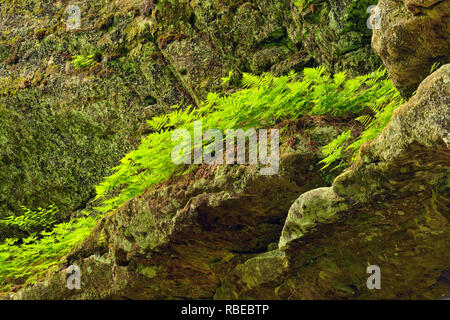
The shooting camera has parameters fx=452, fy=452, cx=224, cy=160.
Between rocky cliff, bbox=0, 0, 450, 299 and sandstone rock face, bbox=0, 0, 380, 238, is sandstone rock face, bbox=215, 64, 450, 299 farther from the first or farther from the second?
sandstone rock face, bbox=0, 0, 380, 238

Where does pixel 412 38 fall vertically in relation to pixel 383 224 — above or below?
above

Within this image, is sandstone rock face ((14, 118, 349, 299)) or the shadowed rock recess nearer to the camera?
the shadowed rock recess

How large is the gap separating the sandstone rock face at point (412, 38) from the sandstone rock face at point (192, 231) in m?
1.16

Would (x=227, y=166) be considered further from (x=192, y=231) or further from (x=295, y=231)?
(x=295, y=231)

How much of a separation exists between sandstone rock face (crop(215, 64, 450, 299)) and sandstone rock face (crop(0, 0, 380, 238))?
278cm

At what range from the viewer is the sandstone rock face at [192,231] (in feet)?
14.7

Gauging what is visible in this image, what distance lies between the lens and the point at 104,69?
8.99 meters

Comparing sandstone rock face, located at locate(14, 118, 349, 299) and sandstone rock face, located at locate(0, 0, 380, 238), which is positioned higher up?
sandstone rock face, located at locate(0, 0, 380, 238)

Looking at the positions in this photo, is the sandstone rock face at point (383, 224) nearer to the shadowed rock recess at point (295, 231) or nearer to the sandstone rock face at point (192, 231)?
the shadowed rock recess at point (295, 231)

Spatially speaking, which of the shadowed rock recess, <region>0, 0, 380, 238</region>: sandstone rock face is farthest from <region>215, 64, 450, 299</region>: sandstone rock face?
<region>0, 0, 380, 238</region>: sandstone rock face

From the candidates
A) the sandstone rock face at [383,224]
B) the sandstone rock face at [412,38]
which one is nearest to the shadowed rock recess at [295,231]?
the sandstone rock face at [383,224]

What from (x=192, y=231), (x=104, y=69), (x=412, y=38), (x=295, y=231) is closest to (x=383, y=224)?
(x=295, y=231)

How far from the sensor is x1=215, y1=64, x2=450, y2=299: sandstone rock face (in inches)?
116

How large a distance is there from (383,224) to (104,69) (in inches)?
268
